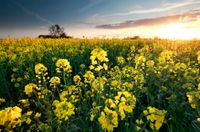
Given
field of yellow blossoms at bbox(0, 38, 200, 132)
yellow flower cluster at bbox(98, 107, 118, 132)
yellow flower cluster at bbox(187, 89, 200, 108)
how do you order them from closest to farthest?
yellow flower cluster at bbox(98, 107, 118, 132) → field of yellow blossoms at bbox(0, 38, 200, 132) → yellow flower cluster at bbox(187, 89, 200, 108)

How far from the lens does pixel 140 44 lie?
17.9 metres

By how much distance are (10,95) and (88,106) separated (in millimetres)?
2545

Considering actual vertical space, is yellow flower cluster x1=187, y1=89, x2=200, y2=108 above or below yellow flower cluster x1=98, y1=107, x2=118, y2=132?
below

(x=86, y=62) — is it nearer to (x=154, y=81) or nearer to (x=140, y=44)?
(x=154, y=81)

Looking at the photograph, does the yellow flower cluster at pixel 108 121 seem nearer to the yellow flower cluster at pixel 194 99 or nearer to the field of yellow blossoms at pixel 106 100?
the field of yellow blossoms at pixel 106 100

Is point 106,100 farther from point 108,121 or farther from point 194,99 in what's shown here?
point 194,99

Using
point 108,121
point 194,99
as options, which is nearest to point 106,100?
point 108,121

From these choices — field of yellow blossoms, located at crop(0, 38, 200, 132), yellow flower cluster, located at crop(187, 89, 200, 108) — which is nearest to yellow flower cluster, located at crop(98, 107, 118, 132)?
field of yellow blossoms, located at crop(0, 38, 200, 132)

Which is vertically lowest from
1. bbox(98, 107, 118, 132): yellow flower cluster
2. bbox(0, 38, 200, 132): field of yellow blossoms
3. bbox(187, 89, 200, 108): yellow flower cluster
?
Answer: bbox(0, 38, 200, 132): field of yellow blossoms

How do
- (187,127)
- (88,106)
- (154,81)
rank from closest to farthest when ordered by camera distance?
(187,127) → (88,106) → (154,81)

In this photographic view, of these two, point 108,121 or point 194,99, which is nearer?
point 108,121

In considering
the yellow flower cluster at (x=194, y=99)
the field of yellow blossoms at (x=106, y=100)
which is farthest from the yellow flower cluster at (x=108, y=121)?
the yellow flower cluster at (x=194, y=99)

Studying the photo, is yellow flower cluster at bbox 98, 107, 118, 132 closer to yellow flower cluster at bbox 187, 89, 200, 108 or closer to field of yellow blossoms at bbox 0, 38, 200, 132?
field of yellow blossoms at bbox 0, 38, 200, 132

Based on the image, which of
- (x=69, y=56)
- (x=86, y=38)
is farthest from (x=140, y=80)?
(x=86, y=38)
